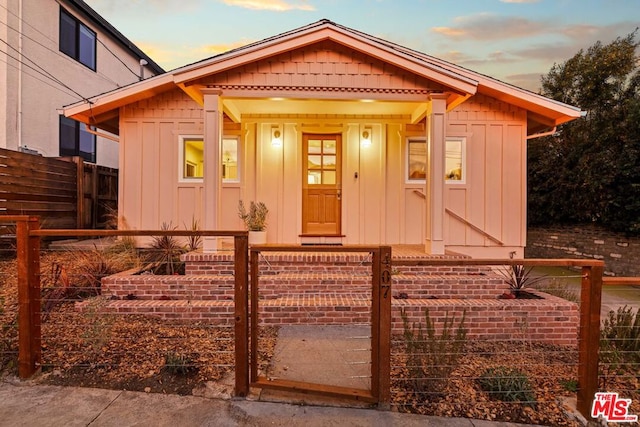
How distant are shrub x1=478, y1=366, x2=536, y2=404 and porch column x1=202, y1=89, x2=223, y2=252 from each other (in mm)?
4195

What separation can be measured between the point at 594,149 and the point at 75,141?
1514 cm

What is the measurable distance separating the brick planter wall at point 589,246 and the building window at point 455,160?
15.9ft

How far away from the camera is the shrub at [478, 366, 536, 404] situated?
8.87 feet

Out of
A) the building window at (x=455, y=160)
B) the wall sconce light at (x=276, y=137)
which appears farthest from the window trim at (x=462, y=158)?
the wall sconce light at (x=276, y=137)

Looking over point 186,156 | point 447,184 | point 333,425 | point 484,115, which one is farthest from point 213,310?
point 484,115

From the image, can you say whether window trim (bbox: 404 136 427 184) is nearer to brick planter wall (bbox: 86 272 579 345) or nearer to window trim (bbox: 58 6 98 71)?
brick planter wall (bbox: 86 272 579 345)

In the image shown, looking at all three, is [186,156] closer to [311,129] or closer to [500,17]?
[311,129]

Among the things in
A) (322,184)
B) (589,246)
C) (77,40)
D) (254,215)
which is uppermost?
(77,40)

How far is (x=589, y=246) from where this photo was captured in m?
9.20

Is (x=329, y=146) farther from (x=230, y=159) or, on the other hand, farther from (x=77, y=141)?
(x=77, y=141)

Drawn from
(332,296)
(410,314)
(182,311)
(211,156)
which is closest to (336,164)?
(211,156)

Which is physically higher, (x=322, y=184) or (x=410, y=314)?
(x=322, y=184)

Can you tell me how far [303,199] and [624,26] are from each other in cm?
1116

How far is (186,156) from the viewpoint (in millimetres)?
7148
